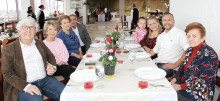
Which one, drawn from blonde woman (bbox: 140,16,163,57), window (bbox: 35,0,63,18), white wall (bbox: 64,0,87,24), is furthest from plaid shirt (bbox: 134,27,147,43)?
white wall (bbox: 64,0,87,24)

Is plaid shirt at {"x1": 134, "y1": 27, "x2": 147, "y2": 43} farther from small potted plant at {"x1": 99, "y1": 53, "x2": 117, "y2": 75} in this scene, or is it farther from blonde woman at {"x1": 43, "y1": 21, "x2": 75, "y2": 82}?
small potted plant at {"x1": 99, "y1": 53, "x2": 117, "y2": 75}

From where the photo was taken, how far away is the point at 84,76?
1.79 meters

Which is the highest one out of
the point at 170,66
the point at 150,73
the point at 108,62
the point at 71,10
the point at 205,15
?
the point at 71,10

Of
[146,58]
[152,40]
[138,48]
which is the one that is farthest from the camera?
[152,40]

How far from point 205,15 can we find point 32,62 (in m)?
2.18

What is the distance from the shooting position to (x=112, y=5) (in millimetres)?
22109

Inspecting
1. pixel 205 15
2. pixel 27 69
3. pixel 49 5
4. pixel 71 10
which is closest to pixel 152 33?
pixel 205 15

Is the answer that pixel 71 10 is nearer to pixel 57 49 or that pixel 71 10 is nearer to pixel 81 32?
pixel 81 32

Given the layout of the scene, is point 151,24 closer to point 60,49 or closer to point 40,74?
point 60,49

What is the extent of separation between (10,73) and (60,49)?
1.12 meters

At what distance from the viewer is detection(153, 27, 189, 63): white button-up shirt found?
9.06ft

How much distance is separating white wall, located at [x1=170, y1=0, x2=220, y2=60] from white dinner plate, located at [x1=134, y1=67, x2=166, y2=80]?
0.91 meters

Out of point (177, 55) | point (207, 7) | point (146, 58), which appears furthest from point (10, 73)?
point (207, 7)

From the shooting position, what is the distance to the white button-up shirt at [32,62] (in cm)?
205
